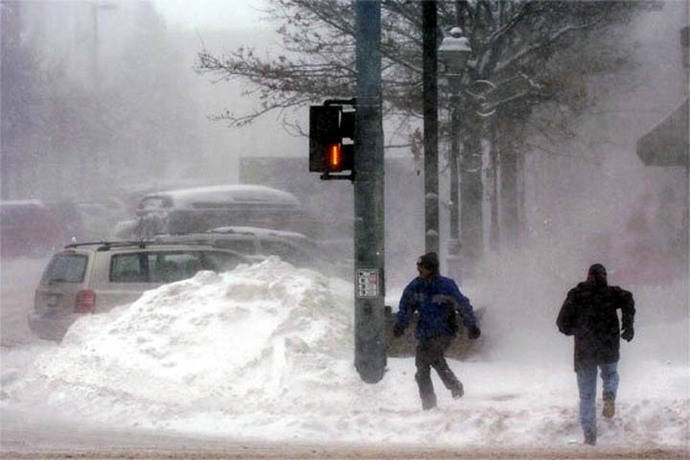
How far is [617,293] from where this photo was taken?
988 cm

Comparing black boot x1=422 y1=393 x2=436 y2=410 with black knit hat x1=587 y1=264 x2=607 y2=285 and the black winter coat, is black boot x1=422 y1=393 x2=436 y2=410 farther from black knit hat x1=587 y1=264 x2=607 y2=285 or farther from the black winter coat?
black knit hat x1=587 y1=264 x2=607 y2=285

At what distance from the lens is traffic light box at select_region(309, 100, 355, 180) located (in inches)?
477

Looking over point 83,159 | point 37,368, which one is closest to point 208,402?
point 37,368

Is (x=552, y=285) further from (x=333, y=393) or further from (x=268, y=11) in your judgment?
(x=333, y=393)

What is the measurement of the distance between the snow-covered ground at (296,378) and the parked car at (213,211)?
13.7m

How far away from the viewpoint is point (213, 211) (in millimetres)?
31125

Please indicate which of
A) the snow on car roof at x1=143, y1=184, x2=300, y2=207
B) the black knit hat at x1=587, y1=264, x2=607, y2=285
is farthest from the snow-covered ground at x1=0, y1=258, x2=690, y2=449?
the snow on car roof at x1=143, y1=184, x2=300, y2=207

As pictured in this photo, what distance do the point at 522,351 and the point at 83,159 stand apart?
102 ft

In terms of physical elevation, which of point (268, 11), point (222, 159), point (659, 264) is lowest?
point (659, 264)

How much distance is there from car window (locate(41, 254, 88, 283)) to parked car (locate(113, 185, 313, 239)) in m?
11.5

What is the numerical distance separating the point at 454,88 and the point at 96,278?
5.57 m

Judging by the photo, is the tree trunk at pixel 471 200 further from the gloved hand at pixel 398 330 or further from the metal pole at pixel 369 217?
the gloved hand at pixel 398 330

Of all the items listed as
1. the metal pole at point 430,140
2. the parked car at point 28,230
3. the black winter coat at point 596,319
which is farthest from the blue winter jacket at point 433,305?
the parked car at point 28,230

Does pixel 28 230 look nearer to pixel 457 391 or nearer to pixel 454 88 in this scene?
pixel 454 88
